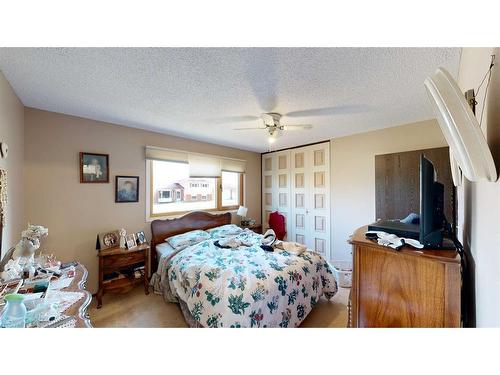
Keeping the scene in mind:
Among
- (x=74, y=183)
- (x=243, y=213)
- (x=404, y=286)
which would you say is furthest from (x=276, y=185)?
(x=404, y=286)

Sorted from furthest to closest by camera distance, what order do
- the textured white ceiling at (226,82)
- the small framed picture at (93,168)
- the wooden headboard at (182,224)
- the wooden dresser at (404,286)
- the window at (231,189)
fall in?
1. the window at (231,189)
2. the wooden headboard at (182,224)
3. the small framed picture at (93,168)
4. the textured white ceiling at (226,82)
5. the wooden dresser at (404,286)

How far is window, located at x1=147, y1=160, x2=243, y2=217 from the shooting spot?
3100mm

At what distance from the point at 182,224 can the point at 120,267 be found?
104 cm

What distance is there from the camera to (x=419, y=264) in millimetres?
802

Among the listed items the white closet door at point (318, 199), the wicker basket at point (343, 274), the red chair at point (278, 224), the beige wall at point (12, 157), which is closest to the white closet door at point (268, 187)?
the red chair at point (278, 224)

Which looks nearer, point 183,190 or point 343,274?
point 343,274

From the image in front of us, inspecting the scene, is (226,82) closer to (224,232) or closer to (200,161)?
(200,161)

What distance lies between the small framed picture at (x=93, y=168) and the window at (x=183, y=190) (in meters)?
0.54

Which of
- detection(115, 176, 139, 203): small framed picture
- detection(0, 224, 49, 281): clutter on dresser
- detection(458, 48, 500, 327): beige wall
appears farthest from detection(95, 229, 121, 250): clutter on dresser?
detection(458, 48, 500, 327): beige wall

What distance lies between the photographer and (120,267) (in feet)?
7.78

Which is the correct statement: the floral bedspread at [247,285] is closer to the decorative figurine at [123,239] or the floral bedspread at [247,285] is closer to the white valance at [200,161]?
the decorative figurine at [123,239]

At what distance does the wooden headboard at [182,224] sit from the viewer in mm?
2904
